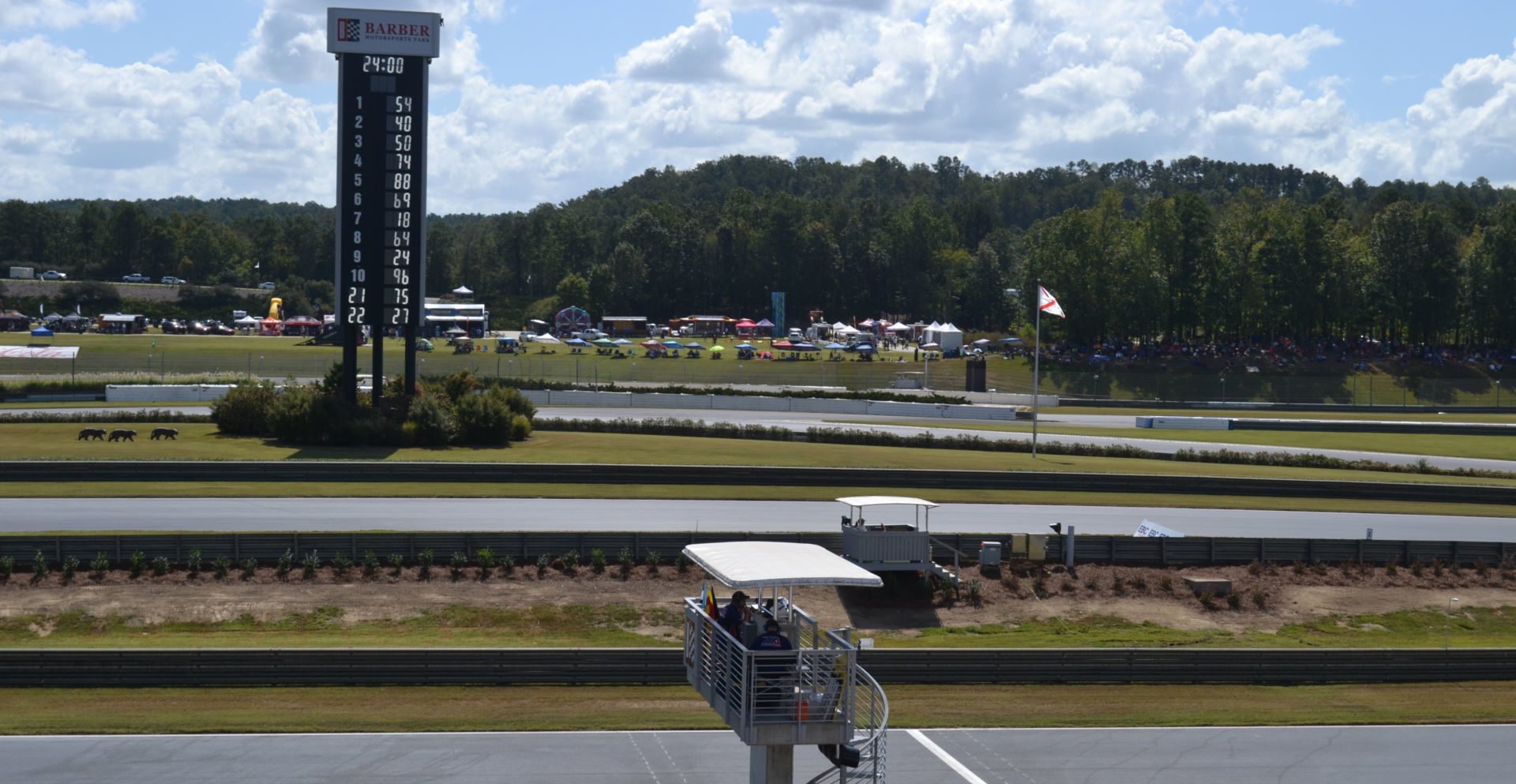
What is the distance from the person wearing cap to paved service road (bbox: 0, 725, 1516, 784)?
153 inches

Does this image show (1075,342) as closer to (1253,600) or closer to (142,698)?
(1253,600)

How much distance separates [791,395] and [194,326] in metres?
79.3

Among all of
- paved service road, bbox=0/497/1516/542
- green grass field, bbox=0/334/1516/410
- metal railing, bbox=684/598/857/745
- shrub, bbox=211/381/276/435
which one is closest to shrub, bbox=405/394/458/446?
shrub, bbox=211/381/276/435

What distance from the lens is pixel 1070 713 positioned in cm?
2331

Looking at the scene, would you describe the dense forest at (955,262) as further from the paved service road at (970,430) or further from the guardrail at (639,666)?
the guardrail at (639,666)

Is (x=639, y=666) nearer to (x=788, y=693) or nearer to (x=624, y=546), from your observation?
(x=624, y=546)

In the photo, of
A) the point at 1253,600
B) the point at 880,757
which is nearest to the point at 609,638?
the point at 880,757

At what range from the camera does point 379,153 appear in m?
48.2

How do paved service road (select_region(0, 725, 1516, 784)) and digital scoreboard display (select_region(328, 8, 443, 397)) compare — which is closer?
paved service road (select_region(0, 725, 1516, 784))

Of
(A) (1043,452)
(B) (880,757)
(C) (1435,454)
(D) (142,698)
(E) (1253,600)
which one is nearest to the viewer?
(B) (880,757)

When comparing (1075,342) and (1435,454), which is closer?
(1435,454)

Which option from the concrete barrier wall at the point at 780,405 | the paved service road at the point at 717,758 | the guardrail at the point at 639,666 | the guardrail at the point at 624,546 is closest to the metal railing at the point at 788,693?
the paved service road at the point at 717,758

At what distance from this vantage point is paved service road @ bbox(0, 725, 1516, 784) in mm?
18828

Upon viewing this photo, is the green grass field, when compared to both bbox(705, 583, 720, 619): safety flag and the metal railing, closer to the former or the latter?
bbox(705, 583, 720, 619): safety flag
